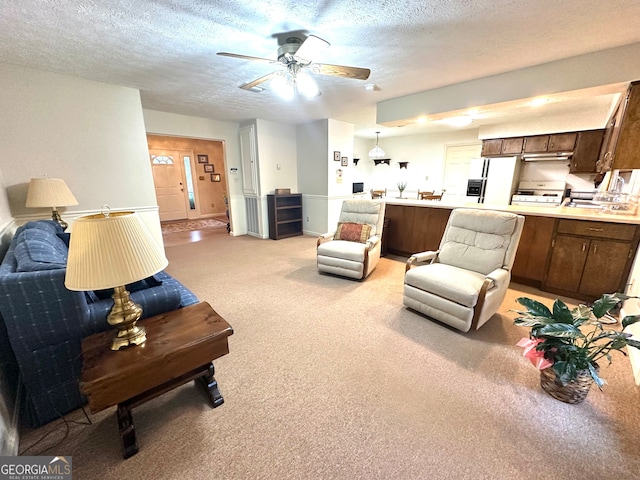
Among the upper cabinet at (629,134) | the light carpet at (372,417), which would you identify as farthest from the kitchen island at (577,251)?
the light carpet at (372,417)

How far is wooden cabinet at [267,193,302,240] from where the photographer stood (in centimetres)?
550

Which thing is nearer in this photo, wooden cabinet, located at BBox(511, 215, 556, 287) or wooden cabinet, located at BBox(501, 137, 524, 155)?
wooden cabinet, located at BBox(511, 215, 556, 287)

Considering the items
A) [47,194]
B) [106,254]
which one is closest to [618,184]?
[106,254]

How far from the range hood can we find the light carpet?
456cm

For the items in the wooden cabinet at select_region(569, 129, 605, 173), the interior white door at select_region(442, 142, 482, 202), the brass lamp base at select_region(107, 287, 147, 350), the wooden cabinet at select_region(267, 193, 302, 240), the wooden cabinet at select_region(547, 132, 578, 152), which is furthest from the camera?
the interior white door at select_region(442, 142, 482, 202)

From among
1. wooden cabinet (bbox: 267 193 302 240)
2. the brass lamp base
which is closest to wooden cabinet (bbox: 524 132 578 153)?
wooden cabinet (bbox: 267 193 302 240)

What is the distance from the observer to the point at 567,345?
1.45 metres

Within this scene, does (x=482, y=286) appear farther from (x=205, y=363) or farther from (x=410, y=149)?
(x=410, y=149)

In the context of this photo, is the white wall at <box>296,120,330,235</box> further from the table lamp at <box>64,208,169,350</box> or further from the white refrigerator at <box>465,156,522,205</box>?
the table lamp at <box>64,208,169,350</box>

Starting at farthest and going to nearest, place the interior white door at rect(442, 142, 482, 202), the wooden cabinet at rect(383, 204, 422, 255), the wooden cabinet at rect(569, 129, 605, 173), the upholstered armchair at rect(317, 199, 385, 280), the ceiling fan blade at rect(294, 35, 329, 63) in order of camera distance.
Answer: the interior white door at rect(442, 142, 482, 202) → the wooden cabinet at rect(569, 129, 605, 173) → the wooden cabinet at rect(383, 204, 422, 255) → the upholstered armchair at rect(317, 199, 385, 280) → the ceiling fan blade at rect(294, 35, 329, 63)

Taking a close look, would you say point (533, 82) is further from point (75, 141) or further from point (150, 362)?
point (75, 141)

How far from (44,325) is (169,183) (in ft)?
23.1

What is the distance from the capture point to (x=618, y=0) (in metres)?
1.69

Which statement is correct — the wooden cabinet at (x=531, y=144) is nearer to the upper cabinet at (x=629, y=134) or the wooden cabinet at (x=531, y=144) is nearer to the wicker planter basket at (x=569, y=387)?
the upper cabinet at (x=629, y=134)
